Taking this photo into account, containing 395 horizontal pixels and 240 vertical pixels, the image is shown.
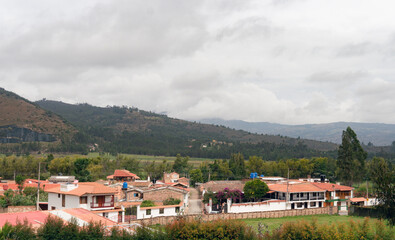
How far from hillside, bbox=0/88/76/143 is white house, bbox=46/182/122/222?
115 metres

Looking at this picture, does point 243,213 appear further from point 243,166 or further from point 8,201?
point 243,166

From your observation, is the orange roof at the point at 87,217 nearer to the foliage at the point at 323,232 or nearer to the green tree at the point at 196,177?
the foliage at the point at 323,232

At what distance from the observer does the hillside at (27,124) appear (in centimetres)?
14750

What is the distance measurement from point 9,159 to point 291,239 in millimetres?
77480

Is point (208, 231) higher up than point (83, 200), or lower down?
higher up

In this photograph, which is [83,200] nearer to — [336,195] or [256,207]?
[256,207]

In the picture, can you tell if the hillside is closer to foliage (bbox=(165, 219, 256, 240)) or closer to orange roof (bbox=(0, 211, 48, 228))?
orange roof (bbox=(0, 211, 48, 228))

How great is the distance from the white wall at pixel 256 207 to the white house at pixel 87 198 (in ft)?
53.7

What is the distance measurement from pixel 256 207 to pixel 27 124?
131 m

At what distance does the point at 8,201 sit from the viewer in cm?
3825

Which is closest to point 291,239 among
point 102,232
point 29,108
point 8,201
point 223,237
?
point 223,237

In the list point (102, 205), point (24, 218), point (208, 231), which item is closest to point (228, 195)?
point (102, 205)

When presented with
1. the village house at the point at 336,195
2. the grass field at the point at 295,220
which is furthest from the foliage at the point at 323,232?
the village house at the point at 336,195

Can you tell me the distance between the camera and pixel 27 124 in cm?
15412
